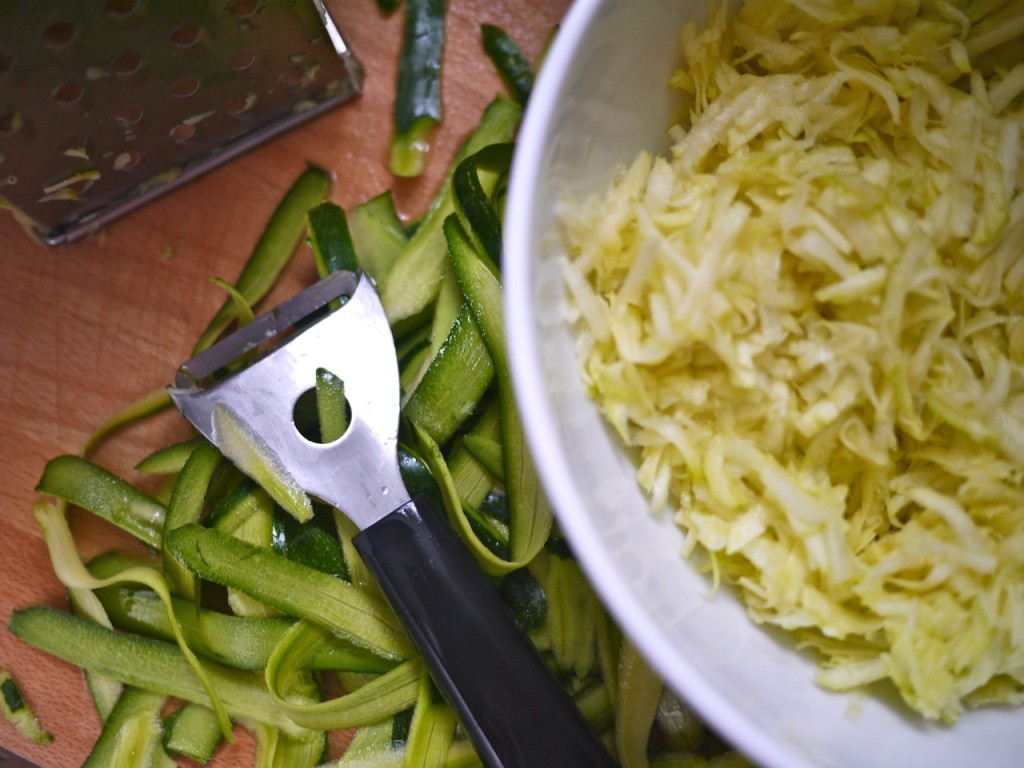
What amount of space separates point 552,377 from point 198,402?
69cm

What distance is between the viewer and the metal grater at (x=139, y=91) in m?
1.37

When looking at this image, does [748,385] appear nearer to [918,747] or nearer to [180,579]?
[918,747]

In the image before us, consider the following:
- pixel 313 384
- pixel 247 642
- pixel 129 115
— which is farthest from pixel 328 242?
pixel 247 642

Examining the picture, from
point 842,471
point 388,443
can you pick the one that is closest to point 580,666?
point 388,443

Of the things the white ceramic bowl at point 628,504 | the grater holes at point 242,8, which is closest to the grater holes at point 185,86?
the grater holes at point 242,8

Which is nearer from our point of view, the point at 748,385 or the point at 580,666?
the point at 748,385

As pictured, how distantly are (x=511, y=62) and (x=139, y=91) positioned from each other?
627 millimetres

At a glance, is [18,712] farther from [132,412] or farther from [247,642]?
[132,412]

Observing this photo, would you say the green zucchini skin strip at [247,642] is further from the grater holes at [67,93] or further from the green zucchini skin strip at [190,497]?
the grater holes at [67,93]

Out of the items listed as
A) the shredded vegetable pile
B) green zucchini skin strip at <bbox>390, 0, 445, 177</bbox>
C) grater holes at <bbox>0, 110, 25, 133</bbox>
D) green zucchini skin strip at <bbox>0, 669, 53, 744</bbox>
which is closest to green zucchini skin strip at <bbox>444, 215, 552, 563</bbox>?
green zucchini skin strip at <bbox>390, 0, 445, 177</bbox>

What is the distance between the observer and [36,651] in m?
1.61

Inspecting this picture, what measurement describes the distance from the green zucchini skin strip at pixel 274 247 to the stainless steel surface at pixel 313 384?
108 millimetres

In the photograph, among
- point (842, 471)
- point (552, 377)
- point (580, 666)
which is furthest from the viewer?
point (580, 666)

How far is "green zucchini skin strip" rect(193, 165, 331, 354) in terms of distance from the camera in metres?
1.63
